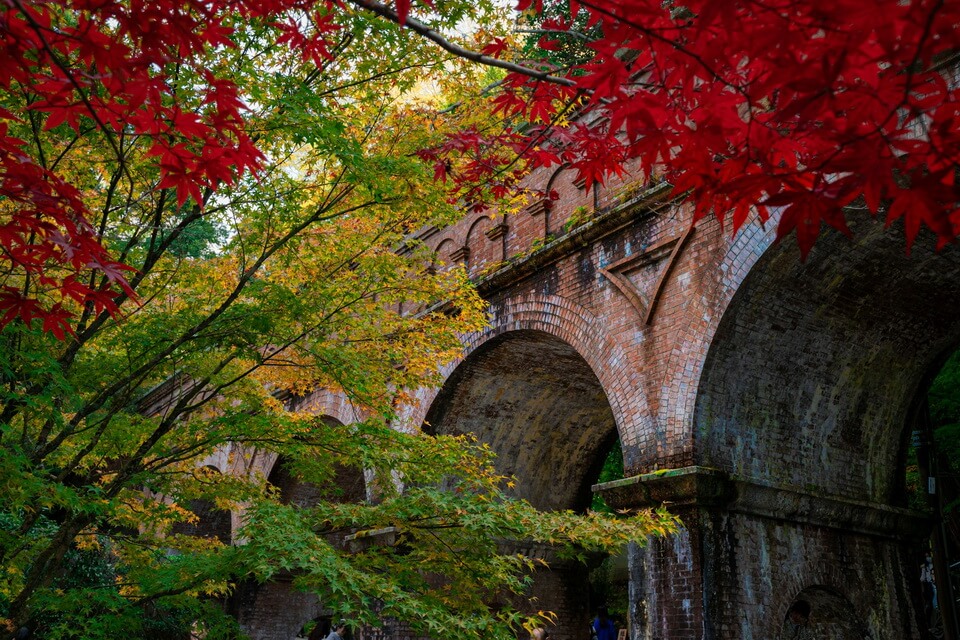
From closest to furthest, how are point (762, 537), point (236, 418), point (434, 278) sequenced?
point (236, 418)
point (434, 278)
point (762, 537)

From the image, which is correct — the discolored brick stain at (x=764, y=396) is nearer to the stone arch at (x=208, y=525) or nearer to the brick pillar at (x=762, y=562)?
the brick pillar at (x=762, y=562)

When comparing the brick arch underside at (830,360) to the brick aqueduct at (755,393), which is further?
the brick arch underside at (830,360)

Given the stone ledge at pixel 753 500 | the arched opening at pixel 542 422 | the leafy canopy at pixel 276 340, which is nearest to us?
the leafy canopy at pixel 276 340

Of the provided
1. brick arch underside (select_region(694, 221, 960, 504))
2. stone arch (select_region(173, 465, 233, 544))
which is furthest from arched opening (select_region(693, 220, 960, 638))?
stone arch (select_region(173, 465, 233, 544))

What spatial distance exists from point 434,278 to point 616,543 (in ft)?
8.47

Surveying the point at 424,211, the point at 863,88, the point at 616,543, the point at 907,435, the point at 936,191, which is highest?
the point at 424,211

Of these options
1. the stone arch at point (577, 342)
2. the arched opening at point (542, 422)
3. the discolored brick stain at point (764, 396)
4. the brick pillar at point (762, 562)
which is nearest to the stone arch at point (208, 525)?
the arched opening at point (542, 422)

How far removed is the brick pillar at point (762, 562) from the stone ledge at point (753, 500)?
0.01 metres

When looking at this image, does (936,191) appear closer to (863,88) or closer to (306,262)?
(863,88)

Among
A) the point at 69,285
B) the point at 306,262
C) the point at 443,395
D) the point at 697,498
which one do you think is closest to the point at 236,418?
the point at 306,262

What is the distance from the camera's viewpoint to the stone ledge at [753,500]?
6.74m

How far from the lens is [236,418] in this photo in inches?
213

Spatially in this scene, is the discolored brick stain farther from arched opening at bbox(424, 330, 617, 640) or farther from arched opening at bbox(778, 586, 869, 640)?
arched opening at bbox(424, 330, 617, 640)

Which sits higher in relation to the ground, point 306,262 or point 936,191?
point 306,262
